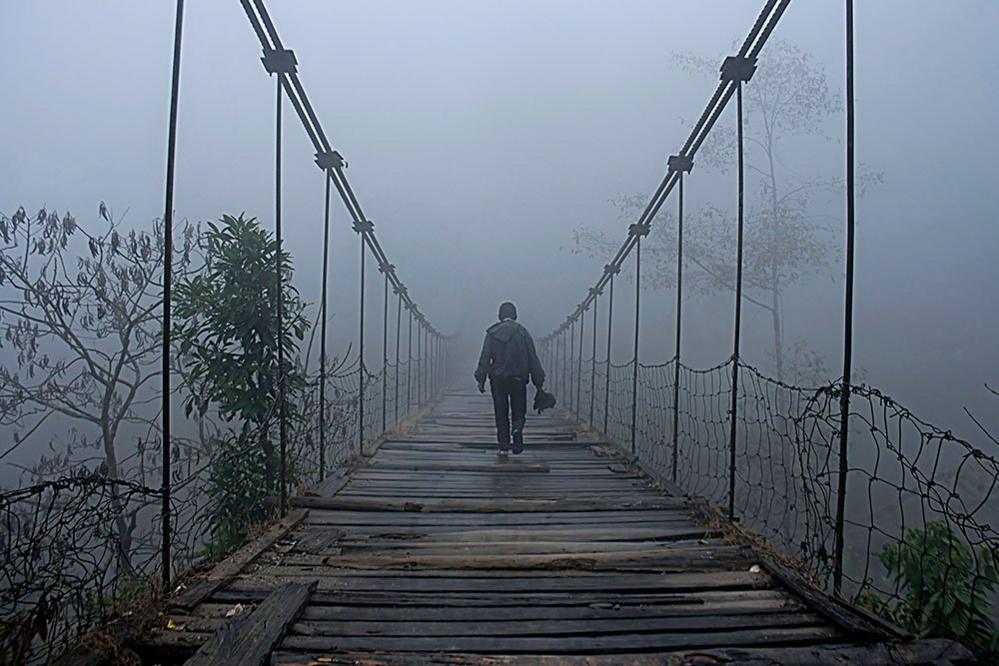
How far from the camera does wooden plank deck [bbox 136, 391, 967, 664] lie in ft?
4.72

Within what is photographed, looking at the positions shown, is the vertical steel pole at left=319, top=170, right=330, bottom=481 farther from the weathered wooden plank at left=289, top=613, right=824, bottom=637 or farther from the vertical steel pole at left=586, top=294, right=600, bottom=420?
the vertical steel pole at left=586, top=294, right=600, bottom=420

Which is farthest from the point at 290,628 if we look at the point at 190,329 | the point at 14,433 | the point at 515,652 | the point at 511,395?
the point at 14,433

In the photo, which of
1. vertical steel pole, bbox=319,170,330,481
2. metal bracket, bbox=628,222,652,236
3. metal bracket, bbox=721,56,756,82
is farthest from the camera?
metal bracket, bbox=628,222,652,236

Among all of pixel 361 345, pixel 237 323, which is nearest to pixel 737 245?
pixel 237 323

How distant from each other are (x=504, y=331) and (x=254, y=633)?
11.2ft

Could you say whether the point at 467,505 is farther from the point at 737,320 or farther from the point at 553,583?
the point at 737,320

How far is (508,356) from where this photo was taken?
4.73 metres

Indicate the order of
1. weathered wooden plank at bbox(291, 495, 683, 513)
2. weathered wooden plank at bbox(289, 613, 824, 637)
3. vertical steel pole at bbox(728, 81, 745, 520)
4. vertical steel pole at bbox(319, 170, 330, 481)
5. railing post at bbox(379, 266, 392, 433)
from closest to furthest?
1. weathered wooden plank at bbox(289, 613, 824, 637)
2. vertical steel pole at bbox(728, 81, 745, 520)
3. weathered wooden plank at bbox(291, 495, 683, 513)
4. vertical steel pole at bbox(319, 170, 330, 481)
5. railing post at bbox(379, 266, 392, 433)

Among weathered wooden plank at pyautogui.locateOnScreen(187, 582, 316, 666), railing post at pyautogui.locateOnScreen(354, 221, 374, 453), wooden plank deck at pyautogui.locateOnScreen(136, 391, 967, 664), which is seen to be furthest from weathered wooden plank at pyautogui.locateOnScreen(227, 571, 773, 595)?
railing post at pyautogui.locateOnScreen(354, 221, 374, 453)

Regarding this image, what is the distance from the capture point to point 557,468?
411cm

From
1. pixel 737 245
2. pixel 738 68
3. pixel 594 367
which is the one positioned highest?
pixel 738 68

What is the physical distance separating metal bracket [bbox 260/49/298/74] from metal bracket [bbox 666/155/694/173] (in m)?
1.81

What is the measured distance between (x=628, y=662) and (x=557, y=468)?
9.00ft

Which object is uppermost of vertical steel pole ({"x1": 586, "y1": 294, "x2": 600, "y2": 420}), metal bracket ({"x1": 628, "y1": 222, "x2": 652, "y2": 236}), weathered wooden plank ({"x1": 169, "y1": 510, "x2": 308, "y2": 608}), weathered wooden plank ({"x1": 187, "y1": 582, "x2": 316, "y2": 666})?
metal bracket ({"x1": 628, "y1": 222, "x2": 652, "y2": 236})
